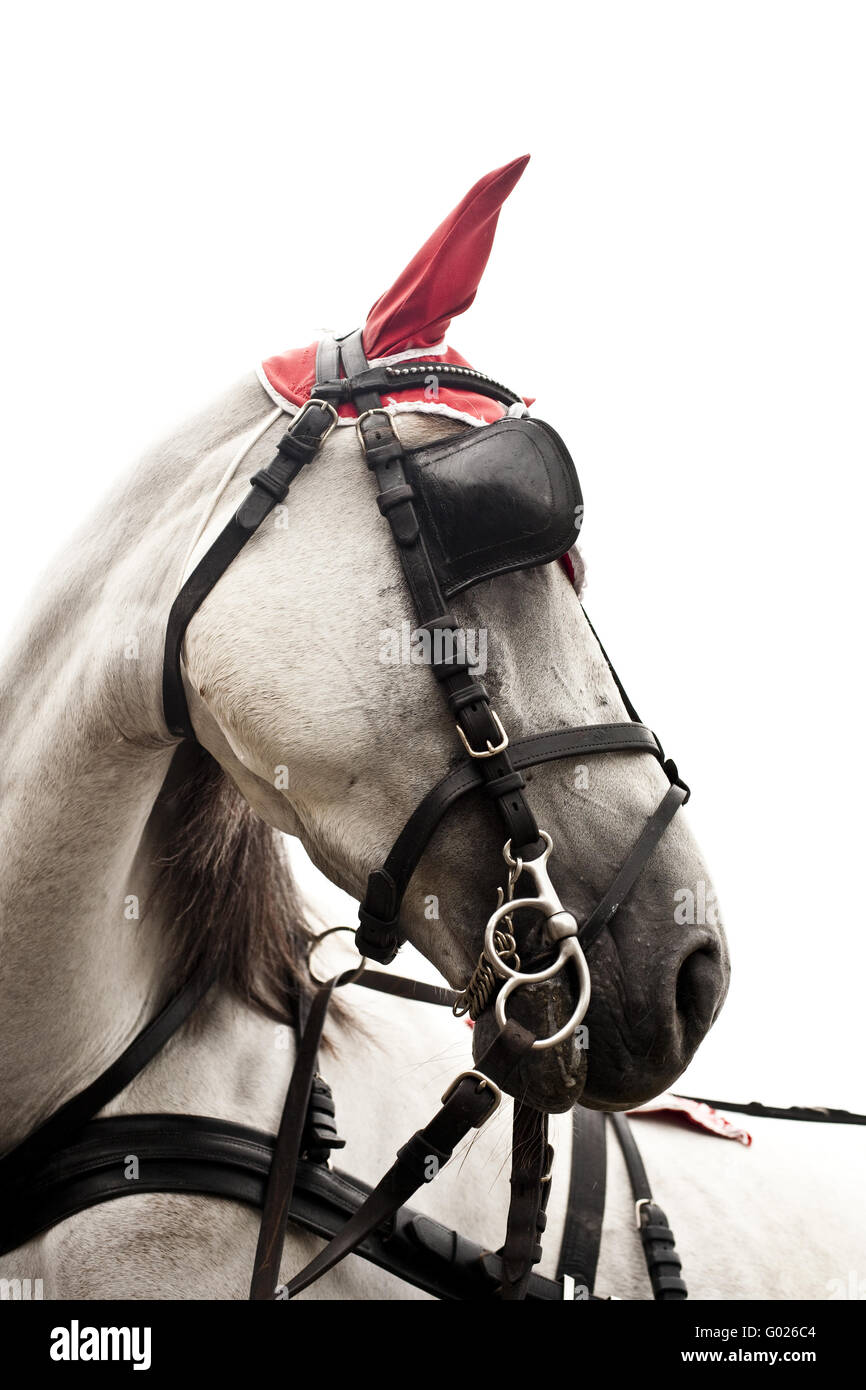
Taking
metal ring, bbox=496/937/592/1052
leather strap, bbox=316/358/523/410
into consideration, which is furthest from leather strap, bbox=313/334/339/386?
metal ring, bbox=496/937/592/1052

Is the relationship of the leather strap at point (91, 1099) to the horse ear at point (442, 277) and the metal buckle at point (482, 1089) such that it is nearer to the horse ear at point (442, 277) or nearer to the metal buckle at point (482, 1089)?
the metal buckle at point (482, 1089)

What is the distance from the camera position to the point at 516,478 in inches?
58.6

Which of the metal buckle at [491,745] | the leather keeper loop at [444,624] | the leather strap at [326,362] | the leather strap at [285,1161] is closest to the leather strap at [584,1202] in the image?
the leather strap at [285,1161]

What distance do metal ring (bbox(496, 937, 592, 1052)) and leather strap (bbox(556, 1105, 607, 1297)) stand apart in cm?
68

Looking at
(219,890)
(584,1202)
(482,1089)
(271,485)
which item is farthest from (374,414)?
(584,1202)

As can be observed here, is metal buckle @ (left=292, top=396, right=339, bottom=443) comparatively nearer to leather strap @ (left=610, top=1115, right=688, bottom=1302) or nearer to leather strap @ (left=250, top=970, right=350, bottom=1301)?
leather strap @ (left=250, top=970, right=350, bottom=1301)

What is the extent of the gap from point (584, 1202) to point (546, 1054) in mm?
794

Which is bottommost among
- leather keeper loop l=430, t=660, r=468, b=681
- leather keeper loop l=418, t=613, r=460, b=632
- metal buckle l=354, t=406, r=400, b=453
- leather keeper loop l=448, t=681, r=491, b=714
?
leather keeper loop l=448, t=681, r=491, b=714

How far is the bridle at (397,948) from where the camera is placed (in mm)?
1397

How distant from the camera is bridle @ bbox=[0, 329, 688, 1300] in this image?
140 cm

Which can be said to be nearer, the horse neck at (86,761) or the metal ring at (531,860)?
the metal ring at (531,860)

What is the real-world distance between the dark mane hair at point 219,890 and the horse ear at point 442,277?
0.83 meters
